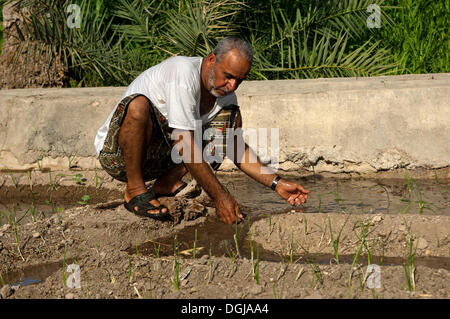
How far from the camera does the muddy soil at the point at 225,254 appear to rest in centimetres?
232

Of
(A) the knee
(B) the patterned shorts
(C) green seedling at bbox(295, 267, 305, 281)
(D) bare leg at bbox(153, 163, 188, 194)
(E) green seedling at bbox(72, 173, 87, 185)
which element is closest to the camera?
(C) green seedling at bbox(295, 267, 305, 281)

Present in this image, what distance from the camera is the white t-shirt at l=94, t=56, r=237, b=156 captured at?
2779 mm

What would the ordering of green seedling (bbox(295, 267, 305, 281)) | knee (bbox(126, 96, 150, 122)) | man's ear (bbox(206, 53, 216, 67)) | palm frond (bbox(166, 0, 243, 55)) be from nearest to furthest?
green seedling (bbox(295, 267, 305, 281)) → man's ear (bbox(206, 53, 216, 67)) → knee (bbox(126, 96, 150, 122)) → palm frond (bbox(166, 0, 243, 55))

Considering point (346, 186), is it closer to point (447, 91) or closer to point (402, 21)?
point (447, 91)

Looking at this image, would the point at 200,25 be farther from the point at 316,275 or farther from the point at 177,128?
the point at 316,275

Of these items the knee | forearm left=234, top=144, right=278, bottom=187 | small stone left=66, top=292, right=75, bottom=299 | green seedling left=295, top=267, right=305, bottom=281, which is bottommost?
small stone left=66, top=292, right=75, bottom=299

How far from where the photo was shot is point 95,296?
7.50 feet

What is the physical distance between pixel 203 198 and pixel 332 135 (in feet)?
3.81

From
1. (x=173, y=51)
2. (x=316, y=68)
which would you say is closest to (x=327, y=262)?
(x=316, y=68)

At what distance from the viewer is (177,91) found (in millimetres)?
2783

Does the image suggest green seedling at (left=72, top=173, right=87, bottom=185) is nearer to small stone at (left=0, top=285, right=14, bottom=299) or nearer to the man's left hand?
the man's left hand

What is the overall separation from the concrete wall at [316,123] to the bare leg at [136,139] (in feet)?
3.96

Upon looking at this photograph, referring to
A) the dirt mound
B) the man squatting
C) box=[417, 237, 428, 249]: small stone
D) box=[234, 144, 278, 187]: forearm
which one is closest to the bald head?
the man squatting

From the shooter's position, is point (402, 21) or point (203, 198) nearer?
point (203, 198)
